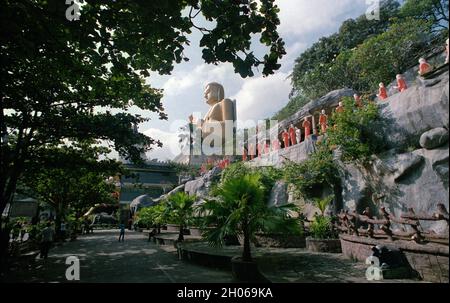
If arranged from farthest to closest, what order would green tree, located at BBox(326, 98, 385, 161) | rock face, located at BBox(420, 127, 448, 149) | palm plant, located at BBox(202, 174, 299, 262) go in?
green tree, located at BBox(326, 98, 385, 161) → rock face, located at BBox(420, 127, 448, 149) → palm plant, located at BBox(202, 174, 299, 262)

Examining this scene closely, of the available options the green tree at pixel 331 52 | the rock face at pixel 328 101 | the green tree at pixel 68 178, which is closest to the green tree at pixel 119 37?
the green tree at pixel 68 178

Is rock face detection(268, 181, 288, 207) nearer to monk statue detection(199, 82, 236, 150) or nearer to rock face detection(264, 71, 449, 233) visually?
rock face detection(264, 71, 449, 233)

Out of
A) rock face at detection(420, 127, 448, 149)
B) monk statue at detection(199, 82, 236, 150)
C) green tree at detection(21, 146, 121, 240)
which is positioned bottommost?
green tree at detection(21, 146, 121, 240)

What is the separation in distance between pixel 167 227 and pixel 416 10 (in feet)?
99.5

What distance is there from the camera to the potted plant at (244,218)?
7.26 meters

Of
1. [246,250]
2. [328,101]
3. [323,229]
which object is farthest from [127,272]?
[328,101]

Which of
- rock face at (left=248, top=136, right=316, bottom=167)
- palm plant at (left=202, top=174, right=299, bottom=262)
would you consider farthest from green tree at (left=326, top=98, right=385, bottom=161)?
palm plant at (left=202, top=174, right=299, bottom=262)

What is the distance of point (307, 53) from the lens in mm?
34094

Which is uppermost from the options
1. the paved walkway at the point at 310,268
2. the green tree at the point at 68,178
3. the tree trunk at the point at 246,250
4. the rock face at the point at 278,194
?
the green tree at the point at 68,178

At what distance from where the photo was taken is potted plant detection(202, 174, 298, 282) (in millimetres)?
7258

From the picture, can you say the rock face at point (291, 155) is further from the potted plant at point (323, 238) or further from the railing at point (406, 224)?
the railing at point (406, 224)

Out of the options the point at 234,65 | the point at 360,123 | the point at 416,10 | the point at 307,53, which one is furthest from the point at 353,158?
the point at 307,53

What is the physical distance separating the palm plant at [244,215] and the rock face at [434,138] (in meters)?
5.50
